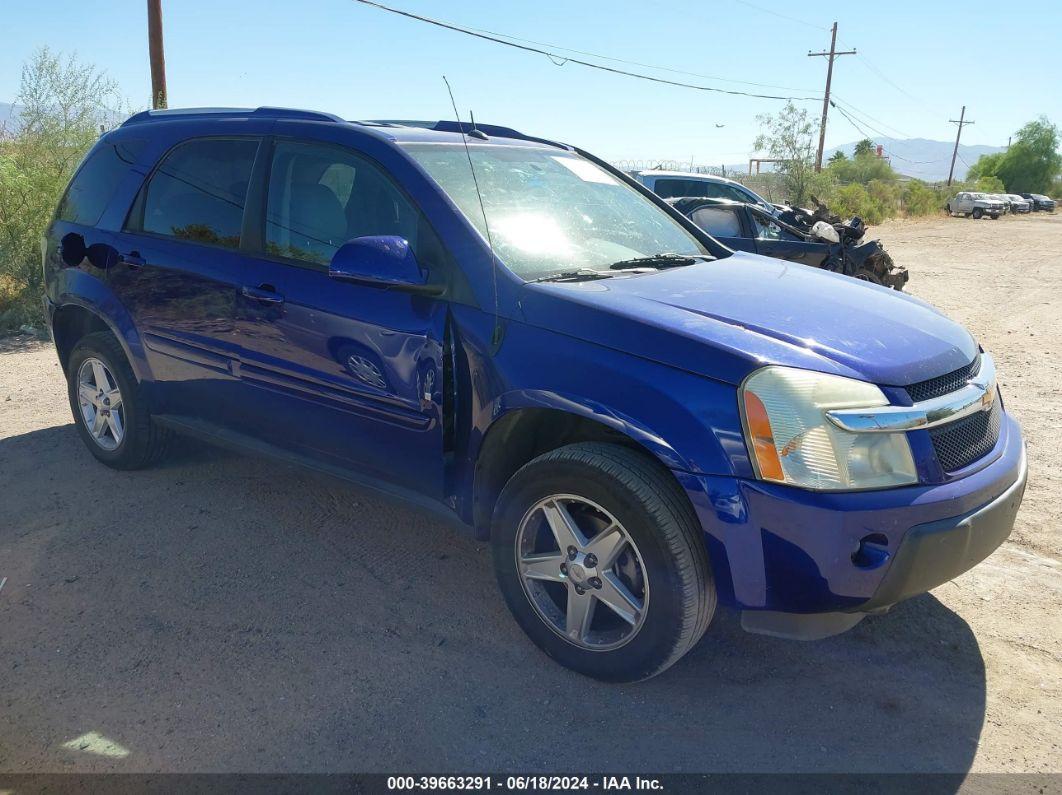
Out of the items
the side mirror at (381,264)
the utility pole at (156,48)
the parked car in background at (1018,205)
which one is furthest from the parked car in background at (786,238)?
the parked car in background at (1018,205)

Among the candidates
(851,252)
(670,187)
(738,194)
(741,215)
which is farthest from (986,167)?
(741,215)

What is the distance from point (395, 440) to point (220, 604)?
1.02 metres

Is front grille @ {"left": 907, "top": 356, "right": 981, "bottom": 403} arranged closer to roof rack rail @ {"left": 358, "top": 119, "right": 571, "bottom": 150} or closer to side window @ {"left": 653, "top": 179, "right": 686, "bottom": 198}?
roof rack rail @ {"left": 358, "top": 119, "right": 571, "bottom": 150}

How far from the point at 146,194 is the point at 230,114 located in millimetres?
641

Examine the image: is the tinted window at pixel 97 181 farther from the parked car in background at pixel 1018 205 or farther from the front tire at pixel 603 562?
the parked car in background at pixel 1018 205

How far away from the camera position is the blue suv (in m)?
2.59

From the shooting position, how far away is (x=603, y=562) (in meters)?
2.92

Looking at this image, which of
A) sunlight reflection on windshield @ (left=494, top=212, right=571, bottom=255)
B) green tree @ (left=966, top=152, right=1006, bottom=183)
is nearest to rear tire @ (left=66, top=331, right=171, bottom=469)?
sunlight reflection on windshield @ (left=494, top=212, right=571, bottom=255)

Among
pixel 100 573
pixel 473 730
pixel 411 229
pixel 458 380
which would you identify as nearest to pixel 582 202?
pixel 411 229

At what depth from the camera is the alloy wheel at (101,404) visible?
189 inches

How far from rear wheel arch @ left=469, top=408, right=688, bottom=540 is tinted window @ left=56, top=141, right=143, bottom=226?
9.24 feet

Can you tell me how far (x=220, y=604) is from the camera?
356 cm

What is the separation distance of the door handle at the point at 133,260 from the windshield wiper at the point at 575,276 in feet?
7.65

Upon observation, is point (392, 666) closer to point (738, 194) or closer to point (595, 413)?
point (595, 413)
